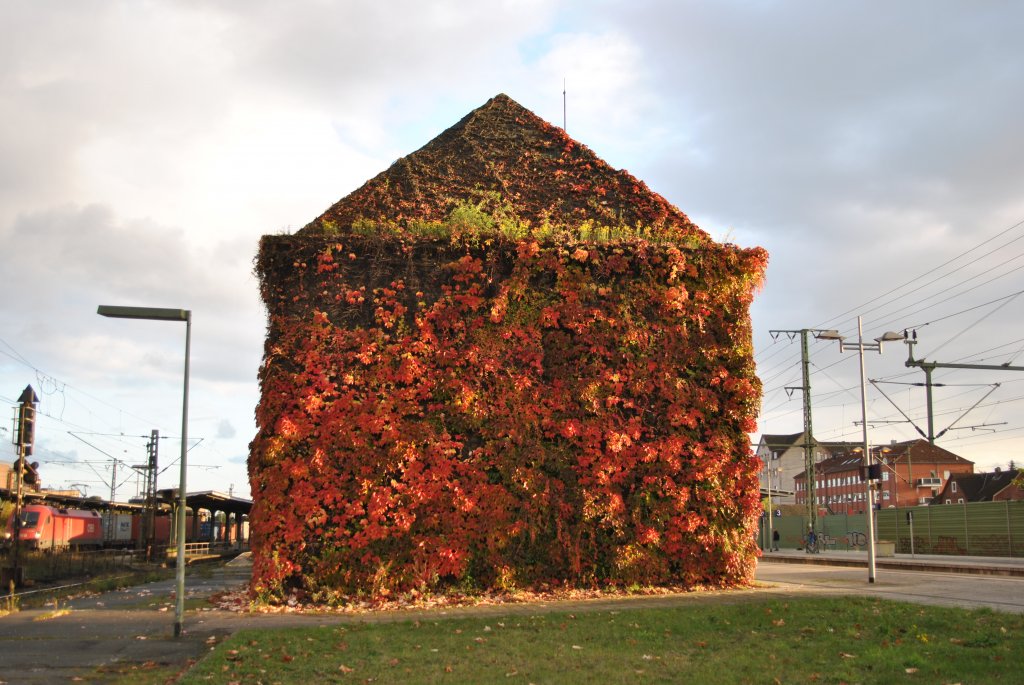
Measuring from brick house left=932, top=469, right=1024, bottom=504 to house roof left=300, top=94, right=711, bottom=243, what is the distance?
65.3 metres

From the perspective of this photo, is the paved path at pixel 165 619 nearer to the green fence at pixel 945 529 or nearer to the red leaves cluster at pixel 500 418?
the red leaves cluster at pixel 500 418

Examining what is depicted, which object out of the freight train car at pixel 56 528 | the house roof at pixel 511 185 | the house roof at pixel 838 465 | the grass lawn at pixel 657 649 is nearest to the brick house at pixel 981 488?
the house roof at pixel 838 465

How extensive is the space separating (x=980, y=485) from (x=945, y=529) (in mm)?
44079

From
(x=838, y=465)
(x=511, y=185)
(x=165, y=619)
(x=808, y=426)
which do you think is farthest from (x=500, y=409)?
(x=838, y=465)

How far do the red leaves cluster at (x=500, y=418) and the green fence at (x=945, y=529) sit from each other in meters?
27.1

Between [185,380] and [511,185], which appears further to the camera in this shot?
[511,185]

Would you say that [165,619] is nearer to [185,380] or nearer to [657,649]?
[185,380]

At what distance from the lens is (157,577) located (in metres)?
28.1

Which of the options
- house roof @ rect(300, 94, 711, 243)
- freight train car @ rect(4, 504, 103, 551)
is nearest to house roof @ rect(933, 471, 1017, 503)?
house roof @ rect(300, 94, 711, 243)

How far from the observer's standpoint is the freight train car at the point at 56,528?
1777 inches

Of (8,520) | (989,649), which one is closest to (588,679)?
(989,649)

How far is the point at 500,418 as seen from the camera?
657 inches

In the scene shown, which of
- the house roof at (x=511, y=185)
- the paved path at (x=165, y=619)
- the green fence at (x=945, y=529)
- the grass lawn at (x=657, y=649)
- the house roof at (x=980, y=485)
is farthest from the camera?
the house roof at (x=980, y=485)

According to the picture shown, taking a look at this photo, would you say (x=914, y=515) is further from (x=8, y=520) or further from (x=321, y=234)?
(x=8, y=520)
